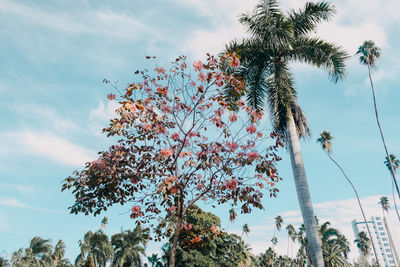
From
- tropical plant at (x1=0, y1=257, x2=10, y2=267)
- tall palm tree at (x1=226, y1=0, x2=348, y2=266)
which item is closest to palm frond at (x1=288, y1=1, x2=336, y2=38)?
tall palm tree at (x1=226, y1=0, x2=348, y2=266)

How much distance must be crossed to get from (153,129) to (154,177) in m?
1.43

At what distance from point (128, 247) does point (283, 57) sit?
34.4 metres

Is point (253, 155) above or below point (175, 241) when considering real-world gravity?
above

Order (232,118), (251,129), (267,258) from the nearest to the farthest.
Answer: (251,129) < (232,118) < (267,258)

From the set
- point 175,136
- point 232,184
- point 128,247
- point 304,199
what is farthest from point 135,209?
point 128,247

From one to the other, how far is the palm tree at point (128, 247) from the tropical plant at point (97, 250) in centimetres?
109

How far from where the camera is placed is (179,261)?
3172 centimetres

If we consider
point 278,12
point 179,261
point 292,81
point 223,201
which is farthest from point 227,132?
point 179,261

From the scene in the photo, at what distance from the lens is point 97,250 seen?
3962 cm

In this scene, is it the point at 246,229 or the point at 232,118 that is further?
the point at 246,229

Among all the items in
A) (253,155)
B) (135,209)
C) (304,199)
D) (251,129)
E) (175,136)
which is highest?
(251,129)

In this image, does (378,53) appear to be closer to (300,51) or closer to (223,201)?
(300,51)

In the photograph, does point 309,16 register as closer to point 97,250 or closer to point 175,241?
point 175,241

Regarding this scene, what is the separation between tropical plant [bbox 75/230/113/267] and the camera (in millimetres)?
38844
